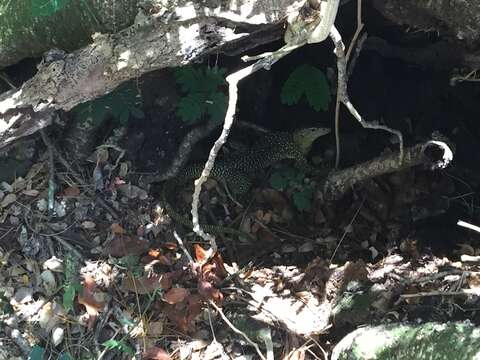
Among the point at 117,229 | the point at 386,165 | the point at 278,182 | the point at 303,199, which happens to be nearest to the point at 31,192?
the point at 117,229

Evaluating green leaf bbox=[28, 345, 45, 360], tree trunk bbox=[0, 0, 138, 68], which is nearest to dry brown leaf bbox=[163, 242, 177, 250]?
green leaf bbox=[28, 345, 45, 360]

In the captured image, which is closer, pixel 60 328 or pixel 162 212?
pixel 60 328

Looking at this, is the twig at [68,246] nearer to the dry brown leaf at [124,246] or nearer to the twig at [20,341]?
the dry brown leaf at [124,246]

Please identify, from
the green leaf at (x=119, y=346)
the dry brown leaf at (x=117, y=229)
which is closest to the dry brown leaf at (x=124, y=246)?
the dry brown leaf at (x=117, y=229)

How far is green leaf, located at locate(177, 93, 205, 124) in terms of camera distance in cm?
307

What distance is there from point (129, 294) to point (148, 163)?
0.79 meters

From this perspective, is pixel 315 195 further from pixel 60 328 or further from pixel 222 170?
pixel 60 328

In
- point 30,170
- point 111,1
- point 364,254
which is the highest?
point 111,1

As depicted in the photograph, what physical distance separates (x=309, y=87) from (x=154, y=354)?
63.1 inches

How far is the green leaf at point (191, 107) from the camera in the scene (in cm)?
307

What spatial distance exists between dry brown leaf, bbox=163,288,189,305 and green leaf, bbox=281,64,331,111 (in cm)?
116

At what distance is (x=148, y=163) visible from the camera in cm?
338

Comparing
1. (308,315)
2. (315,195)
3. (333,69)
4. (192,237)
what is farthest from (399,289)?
(333,69)

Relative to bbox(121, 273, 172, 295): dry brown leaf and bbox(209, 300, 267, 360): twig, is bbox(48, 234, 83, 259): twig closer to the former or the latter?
bbox(121, 273, 172, 295): dry brown leaf
